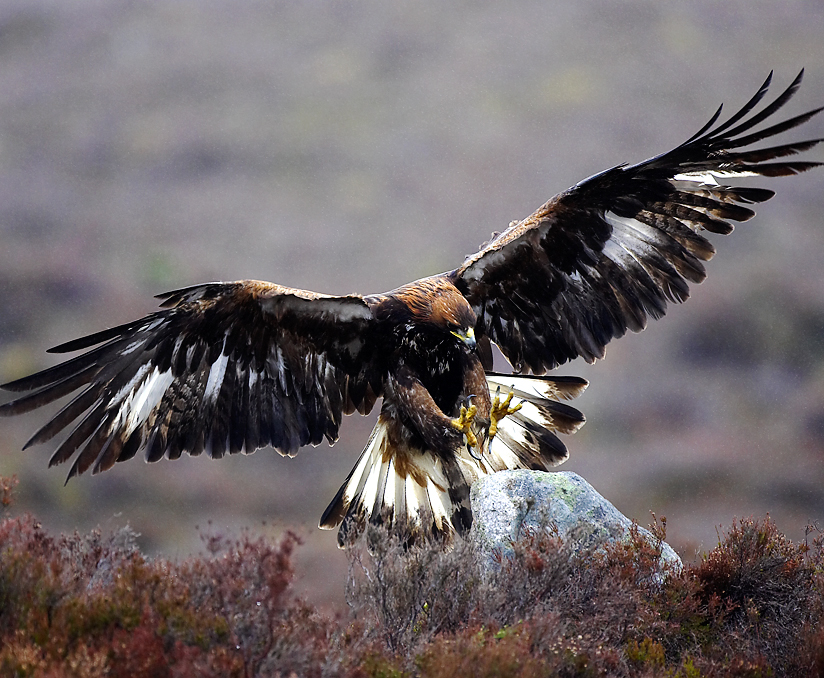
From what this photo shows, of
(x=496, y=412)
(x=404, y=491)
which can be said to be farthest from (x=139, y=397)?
(x=496, y=412)

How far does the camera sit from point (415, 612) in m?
4.12

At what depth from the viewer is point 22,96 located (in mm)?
24234

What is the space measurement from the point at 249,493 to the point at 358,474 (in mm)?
9416

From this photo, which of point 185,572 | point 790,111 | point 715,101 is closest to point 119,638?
point 185,572

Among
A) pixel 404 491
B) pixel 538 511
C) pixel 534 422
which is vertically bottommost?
pixel 538 511


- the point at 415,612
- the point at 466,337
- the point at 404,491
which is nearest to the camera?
the point at 415,612

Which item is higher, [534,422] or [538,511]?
[534,422]

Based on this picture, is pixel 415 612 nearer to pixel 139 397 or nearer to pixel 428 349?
pixel 428 349

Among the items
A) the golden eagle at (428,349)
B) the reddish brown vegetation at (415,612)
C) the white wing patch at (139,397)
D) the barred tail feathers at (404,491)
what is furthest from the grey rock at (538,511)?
the white wing patch at (139,397)

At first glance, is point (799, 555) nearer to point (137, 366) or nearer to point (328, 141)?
point (137, 366)

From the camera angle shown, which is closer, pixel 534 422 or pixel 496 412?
pixel 496 412

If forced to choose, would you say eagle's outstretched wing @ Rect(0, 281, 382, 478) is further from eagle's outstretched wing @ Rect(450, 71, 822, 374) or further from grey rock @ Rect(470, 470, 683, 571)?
grey rock @ Rect(470, 470, 683, 571)

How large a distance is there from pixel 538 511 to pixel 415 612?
108cm

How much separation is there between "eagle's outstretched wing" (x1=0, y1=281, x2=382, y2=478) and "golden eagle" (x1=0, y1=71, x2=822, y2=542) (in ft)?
0.03
